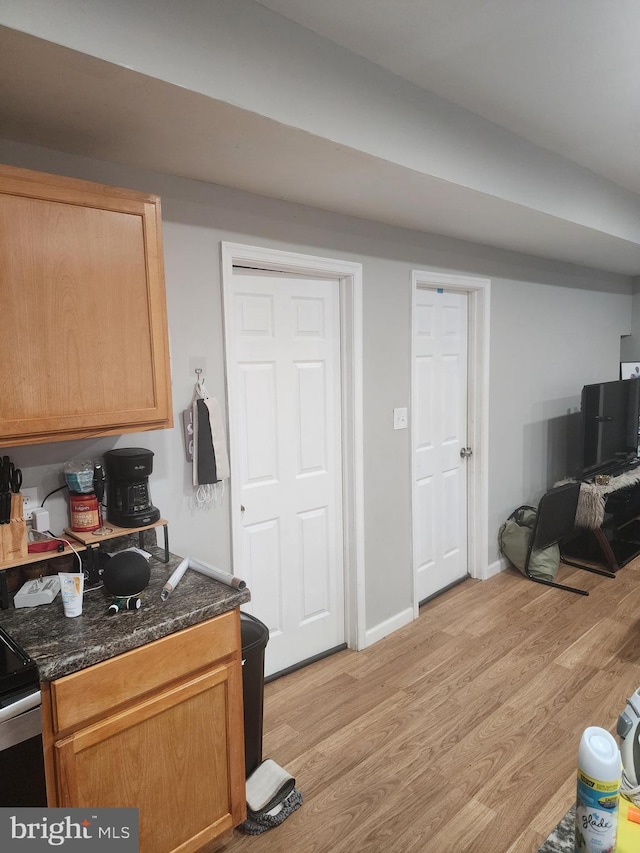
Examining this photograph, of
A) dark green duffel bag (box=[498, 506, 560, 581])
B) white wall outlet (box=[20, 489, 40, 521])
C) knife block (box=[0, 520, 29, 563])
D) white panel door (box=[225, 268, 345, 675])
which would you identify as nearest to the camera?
knife block (box=[0, 520, 29, 563])

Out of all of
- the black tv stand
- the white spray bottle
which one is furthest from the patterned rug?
the black tv stand

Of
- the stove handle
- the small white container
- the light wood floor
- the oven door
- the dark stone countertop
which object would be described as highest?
the small white container

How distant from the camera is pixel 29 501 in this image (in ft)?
6.14

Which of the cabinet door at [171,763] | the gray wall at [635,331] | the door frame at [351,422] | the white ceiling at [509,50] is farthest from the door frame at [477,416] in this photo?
the gray wall at [635,331]

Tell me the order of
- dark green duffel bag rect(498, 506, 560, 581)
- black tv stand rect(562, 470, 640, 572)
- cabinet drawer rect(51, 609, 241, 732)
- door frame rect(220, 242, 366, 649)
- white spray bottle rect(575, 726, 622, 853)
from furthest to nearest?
black tv stand rect(562, 470, 640, 572), dark green duffel bag rect(498, 506, 560, 581), door frame rect(220, 242, 366, 649), cabinet drawer rect(51, 609, 241, 732), white spray bottle rect(575, 726, 622, 853)

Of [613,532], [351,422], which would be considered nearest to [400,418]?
[351,422]

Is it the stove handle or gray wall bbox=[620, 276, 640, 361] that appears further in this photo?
gray wall bbox=[620, 276, 640, 361]

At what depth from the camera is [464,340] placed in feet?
12.5

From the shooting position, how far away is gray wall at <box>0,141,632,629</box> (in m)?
2.22

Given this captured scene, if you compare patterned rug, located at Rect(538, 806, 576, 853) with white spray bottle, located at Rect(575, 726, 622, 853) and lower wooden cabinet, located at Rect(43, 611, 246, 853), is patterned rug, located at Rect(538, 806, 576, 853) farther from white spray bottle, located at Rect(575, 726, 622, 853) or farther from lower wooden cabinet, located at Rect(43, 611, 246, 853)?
lower wooden cabinet, located at Rect(43, 611, 246, 853)

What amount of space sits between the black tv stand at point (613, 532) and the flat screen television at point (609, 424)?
0.53ft

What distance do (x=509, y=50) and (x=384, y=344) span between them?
145 cm

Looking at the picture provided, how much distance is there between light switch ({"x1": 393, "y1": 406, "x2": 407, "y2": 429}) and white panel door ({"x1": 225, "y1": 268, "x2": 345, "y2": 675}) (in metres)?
0.39

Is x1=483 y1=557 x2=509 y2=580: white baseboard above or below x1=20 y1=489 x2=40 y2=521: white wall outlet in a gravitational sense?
below
